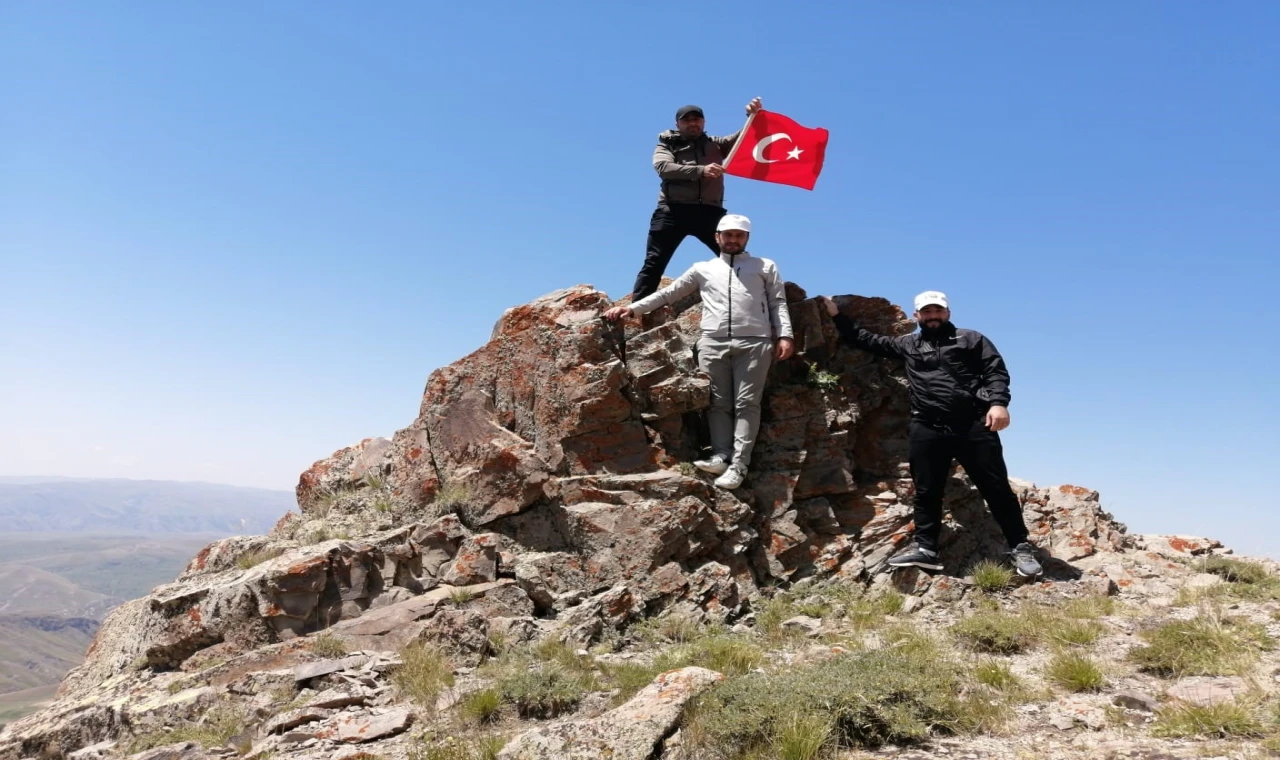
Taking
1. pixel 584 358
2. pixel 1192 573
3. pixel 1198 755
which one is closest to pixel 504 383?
pixel 584 358

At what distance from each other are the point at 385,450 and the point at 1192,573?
12977mm

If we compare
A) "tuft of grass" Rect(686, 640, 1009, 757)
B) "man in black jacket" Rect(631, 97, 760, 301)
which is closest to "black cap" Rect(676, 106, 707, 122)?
"man in black jacket" Rect(631, 97, 760, 301)

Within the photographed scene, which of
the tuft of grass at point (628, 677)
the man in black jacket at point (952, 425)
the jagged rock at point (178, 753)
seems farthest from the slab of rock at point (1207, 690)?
the jagged rock at point (178, 753)

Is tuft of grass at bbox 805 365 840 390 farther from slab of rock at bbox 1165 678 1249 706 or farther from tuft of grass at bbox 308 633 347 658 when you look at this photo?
tuft of grass at bbox 308 633 347 658

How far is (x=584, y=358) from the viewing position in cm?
1145

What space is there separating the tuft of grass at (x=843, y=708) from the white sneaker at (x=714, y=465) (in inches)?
177

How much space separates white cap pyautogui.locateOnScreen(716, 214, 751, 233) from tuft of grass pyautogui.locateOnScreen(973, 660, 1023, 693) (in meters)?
6.59

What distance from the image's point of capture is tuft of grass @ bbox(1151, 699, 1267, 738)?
5793mm

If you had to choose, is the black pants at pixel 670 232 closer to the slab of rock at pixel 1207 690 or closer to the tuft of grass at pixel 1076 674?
the tuft of grass at pixel 1076 674

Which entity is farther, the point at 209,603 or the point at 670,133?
the point at 670,133

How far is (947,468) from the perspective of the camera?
1066 centimetres

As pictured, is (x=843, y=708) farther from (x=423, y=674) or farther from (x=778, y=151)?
(x=778, y=151)

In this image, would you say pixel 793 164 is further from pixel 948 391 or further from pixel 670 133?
pixel 948 391

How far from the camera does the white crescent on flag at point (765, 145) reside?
12.5 meters
